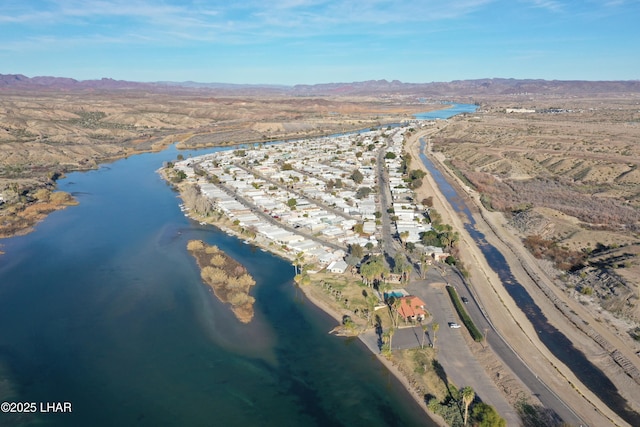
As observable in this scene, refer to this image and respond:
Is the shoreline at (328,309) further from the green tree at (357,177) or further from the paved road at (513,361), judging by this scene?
the green tree at (357,177)

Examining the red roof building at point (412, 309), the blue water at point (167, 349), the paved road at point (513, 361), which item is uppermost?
the red roof building at point (412, 309)

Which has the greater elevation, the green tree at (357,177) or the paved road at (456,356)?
the green tree at (357,177)

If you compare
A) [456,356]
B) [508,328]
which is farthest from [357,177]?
[456,356]

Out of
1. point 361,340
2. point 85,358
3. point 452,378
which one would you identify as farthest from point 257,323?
point 452,378

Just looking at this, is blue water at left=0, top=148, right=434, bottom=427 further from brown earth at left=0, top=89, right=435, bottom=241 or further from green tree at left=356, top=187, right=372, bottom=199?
green tree at left=356, top=187, right=372, bottom=199

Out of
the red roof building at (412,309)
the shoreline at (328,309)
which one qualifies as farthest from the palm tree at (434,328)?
the shoreline at (328,309)

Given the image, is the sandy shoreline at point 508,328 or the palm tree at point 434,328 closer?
the sandy shoreline at point 508,328

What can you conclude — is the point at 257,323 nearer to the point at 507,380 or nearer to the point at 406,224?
the point at 507,380
